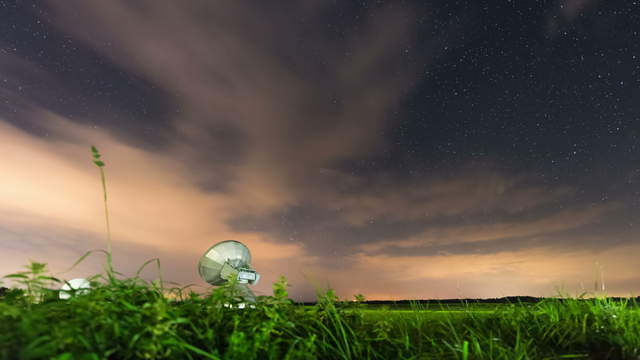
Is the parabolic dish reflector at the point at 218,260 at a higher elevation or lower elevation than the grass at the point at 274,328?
higher

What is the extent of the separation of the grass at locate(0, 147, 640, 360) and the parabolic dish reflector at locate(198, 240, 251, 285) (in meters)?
10.3

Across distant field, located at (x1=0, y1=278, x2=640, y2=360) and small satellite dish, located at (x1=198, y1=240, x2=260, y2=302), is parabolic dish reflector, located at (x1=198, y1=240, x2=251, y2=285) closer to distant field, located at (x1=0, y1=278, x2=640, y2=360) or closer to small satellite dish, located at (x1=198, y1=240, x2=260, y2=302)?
small satellite dish, located at (x1=198, y1=240, x2=260, y2=302)

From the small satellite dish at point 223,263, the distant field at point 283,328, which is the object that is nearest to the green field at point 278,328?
the distant field at point 283,328

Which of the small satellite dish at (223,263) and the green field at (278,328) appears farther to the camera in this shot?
the small satellite dish at (223,263)

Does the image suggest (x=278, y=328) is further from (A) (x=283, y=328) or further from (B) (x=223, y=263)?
(B) (x=223, y=263)

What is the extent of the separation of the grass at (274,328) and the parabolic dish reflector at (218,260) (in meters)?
10.3

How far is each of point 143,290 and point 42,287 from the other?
3.01ft

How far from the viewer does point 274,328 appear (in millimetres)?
4746

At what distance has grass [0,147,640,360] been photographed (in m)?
3.42

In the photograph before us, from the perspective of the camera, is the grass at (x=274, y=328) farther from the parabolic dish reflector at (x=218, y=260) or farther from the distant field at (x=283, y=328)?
the parabolic dish reflector at (x=218, y=260)

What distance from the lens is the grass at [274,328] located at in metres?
3.42

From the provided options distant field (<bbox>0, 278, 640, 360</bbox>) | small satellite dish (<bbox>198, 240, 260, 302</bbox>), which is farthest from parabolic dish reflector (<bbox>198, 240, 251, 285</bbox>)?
distant field (<bbox>0, 278, 640, 360</bbox>)

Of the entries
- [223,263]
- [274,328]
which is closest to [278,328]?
[274,328]

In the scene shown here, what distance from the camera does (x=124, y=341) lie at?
3.50 m
